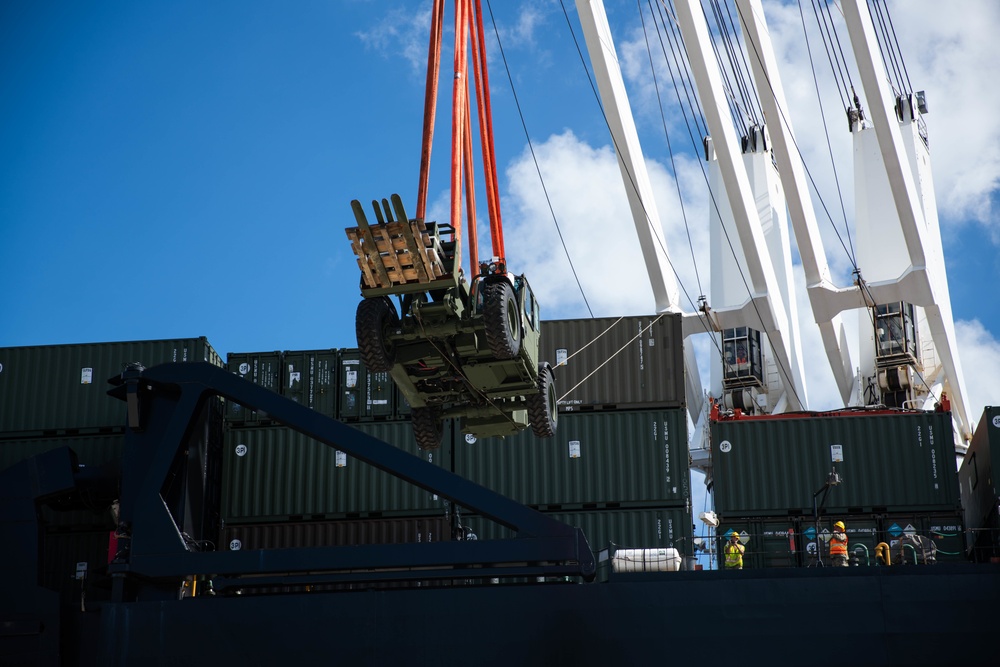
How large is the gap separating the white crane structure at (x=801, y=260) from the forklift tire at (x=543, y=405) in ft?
57.5

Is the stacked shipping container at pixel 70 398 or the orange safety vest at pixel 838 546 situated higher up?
the stacked shipping container at pixel 70 398

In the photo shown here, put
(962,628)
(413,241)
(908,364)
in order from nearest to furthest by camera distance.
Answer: (413,241) → (962,628) → (908,364)

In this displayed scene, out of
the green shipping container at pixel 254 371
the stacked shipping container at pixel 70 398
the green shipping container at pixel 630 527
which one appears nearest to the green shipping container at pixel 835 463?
the green shipping container at pixel 630 527

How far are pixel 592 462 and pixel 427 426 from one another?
797 cm

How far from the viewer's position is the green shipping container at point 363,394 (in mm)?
29047

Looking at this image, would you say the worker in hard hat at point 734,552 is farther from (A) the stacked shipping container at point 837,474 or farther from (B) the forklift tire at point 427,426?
(B) the forklift tire at point 427,426

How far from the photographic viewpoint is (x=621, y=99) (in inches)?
1491

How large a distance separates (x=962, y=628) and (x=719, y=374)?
1009 inches

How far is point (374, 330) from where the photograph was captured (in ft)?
60.6

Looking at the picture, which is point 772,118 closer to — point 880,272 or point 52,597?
point 880,272

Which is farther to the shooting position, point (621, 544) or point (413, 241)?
point (621, 544)

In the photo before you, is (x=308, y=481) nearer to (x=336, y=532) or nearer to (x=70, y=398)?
(x=336, y=532)

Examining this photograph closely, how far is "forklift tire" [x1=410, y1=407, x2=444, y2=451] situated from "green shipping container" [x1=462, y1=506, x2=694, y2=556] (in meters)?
5.81

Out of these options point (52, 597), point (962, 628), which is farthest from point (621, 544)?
point (52, 597)
